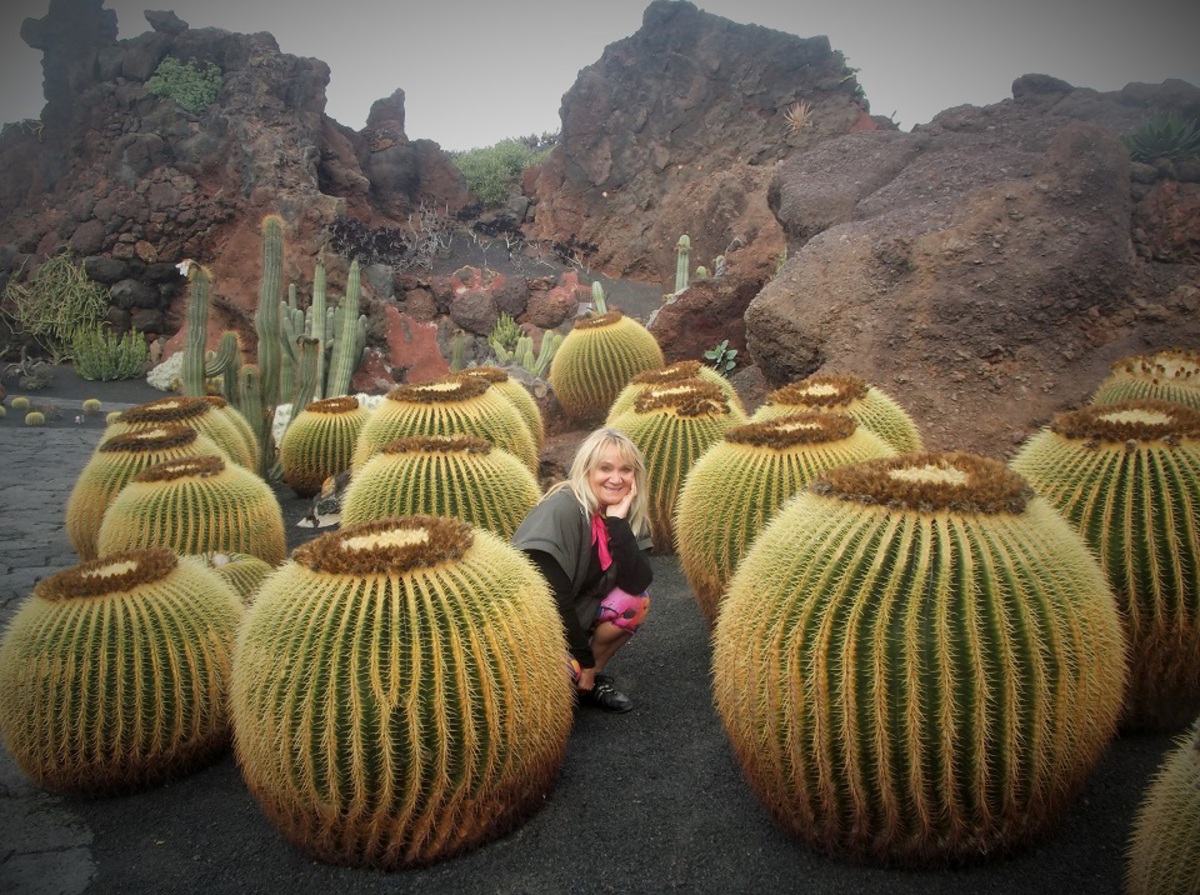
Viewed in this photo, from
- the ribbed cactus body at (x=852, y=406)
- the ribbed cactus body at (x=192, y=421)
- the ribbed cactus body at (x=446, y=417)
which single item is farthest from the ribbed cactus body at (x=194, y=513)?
the ribbed cactus body at (x=852, y=406)

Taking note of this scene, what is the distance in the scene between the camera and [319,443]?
7.40 meters

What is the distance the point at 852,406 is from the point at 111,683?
12.0 ft

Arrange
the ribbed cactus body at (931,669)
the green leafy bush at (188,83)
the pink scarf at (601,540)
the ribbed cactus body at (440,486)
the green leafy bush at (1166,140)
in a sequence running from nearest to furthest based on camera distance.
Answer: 1. the ribbed cactus body at (931,669)
2. the pink scarf at (601,540)
3. the ribbed cactus body at (440,486)
4. the green leafy bush at (1166,140)
5. the green leafy bush at (188,83)

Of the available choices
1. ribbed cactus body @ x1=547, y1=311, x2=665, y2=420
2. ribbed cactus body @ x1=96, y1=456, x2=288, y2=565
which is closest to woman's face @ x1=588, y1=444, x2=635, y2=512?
ribbed cactus body @ x1=96, y1=456, x2=288, y2=565

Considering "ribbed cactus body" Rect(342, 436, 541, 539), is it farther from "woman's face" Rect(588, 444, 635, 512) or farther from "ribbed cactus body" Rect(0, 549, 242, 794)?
"ribbed cactus body" Rect(0, 549, 242, 794)

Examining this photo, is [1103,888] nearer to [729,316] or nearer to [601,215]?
[729,316]

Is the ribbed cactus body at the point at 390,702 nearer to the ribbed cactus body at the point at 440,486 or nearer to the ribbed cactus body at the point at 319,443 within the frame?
the ribbed cactus body at the point at 440,486

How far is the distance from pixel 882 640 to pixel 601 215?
63.2ft

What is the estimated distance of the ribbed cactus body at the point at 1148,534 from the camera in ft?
9.47

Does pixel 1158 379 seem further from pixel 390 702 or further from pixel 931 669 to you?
pixel 390 702

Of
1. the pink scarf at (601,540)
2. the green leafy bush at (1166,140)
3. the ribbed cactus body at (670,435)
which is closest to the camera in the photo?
the pink scarf at (601,540)

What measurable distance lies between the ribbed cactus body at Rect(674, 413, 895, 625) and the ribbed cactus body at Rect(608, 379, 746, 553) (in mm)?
1193

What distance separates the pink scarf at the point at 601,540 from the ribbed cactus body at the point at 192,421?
12.1ft

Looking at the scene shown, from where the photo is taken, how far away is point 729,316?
1011cm
